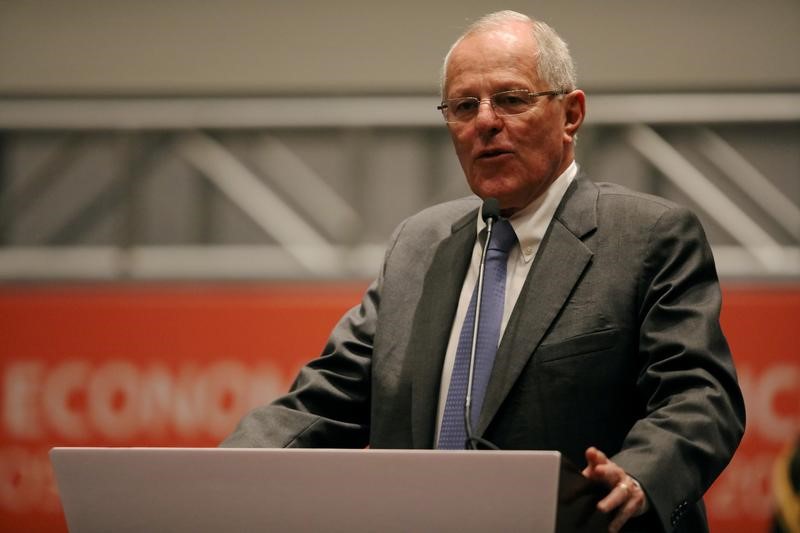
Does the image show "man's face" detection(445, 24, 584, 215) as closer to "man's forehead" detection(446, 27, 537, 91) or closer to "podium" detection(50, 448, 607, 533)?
"man's forehead" detection(446, 27, 537, 91)

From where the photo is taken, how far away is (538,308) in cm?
186

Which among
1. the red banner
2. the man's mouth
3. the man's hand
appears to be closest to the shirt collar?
the man's mouth

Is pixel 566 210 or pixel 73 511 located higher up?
pixel 566 210

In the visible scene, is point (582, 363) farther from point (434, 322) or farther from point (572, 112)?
point (572, 112)

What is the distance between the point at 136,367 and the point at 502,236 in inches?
78.5

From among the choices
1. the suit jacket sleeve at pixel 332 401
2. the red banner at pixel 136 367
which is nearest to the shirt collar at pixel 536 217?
the suit jacket sleeve at pixel 332 401

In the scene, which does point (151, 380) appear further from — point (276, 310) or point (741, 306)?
point (741, 306)

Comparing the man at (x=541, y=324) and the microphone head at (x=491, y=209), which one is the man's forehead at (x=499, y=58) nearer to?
the man at (x=541, y=324)

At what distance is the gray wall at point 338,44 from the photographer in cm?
425

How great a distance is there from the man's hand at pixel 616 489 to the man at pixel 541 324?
42 millimetres

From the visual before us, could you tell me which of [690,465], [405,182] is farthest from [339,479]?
[405,182]

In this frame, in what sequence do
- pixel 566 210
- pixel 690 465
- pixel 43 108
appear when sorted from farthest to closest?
pixel 43 108 < pixel 566 210 < pixel 690 465

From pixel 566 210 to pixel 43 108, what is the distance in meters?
2.87

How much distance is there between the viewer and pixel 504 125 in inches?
77.4
